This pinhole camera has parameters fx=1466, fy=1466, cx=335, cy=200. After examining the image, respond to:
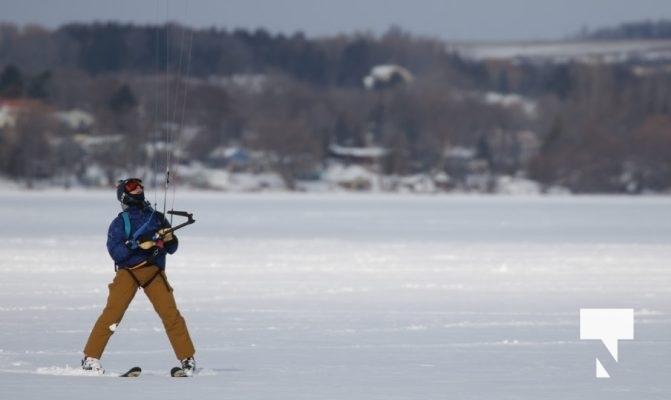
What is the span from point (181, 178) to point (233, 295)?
72.7 metres

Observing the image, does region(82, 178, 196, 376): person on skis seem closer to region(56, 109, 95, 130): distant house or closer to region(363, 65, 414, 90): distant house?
region(56, 109, 95, 130): distant house

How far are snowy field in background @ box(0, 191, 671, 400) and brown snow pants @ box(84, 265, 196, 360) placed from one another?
215mm

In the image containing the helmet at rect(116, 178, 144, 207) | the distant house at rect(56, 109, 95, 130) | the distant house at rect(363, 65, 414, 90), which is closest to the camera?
the helmet at rect(116, 178, 144, 207)

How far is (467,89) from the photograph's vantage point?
160 metres

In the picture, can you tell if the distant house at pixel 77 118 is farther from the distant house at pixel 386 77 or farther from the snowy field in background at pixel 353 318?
the snowy field in background at pixel 353 318

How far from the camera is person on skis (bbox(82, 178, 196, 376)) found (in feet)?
28.9

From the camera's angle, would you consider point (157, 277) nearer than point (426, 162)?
Yes

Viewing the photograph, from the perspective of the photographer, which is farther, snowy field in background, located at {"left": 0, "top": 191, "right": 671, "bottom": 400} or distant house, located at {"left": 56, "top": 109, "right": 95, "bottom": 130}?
distant house, located at {"left": 56, "top": 109, "right": 95, "bottom": 130}

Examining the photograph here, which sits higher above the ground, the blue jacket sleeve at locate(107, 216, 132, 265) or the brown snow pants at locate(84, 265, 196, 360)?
the blue jacket sleeve at locate(107, 216, 132, 265)

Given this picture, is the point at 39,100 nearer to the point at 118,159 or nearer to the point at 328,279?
the point at 118,159

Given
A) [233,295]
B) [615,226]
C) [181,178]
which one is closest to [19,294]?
[233,295]

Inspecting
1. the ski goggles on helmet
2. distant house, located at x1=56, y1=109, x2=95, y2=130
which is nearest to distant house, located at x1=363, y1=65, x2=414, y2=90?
distant house, located at x1=56, y1=109, x2=95, y2=130

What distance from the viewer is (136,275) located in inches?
350

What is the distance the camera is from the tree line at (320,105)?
91.9 metres
